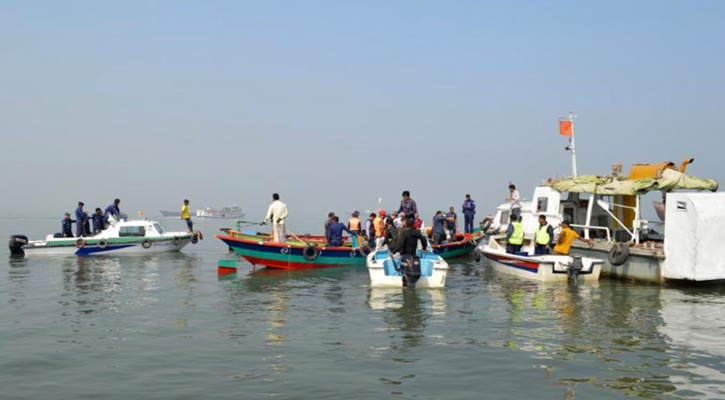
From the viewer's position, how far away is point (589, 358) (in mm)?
11227

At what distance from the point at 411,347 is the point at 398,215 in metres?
15.4

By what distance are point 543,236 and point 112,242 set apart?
1992 centimetres

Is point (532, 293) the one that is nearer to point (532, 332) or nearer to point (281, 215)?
point (532, 332)

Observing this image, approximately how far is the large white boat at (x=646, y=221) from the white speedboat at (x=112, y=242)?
16216mm

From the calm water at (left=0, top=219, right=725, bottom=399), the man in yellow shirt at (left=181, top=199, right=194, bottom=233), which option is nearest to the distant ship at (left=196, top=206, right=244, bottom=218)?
the man in yellow shirt at (left=181, top=199, right=194, bottom=233)

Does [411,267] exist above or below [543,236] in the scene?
below

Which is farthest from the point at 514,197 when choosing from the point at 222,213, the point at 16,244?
the point at 222,213

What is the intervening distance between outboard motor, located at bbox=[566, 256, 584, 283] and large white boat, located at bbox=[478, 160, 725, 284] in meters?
1.30

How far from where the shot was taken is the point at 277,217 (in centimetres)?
2512

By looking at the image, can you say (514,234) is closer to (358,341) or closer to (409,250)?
(409,250)

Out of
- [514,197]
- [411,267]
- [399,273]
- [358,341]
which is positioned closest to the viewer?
[358,341]

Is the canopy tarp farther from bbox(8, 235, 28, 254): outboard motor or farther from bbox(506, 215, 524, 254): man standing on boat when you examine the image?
bbox(8, 235, 28, 254): outboard motor

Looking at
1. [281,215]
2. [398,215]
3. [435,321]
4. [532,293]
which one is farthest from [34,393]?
[398,215]

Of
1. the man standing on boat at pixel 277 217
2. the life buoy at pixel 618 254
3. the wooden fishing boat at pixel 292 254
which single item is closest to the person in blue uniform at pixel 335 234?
the wooden fishing boat at pixel 292 254
